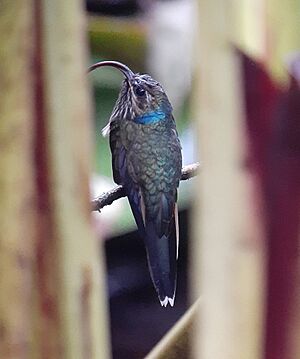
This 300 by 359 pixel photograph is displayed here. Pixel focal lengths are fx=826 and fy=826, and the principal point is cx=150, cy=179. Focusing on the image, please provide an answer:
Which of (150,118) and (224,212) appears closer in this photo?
(224,212)

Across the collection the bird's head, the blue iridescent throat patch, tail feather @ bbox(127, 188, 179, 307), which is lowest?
tail feather @ bbox(127, 188, 179, 307)

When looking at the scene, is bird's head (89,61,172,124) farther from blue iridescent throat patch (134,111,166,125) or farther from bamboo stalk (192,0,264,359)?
bamboo stalk (192,0,264,359)

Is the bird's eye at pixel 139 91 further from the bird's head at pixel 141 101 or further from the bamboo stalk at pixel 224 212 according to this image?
the bamboo stalk at pixel 224 212

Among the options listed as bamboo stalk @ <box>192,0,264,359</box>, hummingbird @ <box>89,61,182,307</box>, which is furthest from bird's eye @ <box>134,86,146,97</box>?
bamboo stalk @ <box>192,0,264,359</box>

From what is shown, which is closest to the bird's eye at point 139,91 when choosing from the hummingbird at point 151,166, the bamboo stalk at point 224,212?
the hummingbird at point 151,166

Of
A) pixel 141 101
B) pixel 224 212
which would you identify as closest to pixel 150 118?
pixel 141 101

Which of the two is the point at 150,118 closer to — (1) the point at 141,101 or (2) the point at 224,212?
(1) the point at 141,101

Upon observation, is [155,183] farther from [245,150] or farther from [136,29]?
[136,29]

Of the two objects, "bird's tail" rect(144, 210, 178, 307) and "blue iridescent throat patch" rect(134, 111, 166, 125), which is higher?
"blue iridescent throat patch" rect(134, 111, 166, 125)

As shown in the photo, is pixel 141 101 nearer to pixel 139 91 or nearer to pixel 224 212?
pixel 139 91

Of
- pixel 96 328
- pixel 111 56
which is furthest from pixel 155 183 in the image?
pixel 111 56
